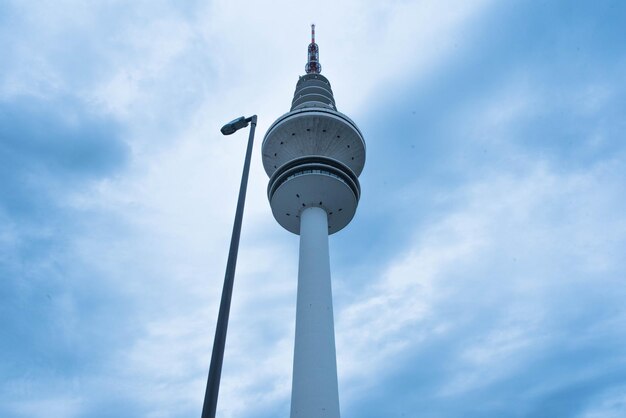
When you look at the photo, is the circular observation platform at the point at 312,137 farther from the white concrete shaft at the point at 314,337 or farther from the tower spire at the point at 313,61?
the tower spire at the point at 313,61

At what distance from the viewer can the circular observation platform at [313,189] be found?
3578 centimetres

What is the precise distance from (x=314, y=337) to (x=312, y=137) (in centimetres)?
1789

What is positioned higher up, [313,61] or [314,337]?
[313,61]

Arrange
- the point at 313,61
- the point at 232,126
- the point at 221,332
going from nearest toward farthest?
1. the point at 221,332
2. the point at 232,126
3. the point at 313,61

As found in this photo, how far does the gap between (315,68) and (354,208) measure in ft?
69.9

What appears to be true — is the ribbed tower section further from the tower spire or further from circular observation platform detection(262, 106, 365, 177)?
the tower spire

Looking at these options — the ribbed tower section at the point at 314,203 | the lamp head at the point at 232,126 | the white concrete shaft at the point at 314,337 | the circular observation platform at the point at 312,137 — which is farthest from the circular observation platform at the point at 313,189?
the lamp head at the point at 232,126

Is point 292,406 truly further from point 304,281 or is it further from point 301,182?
point 301,182

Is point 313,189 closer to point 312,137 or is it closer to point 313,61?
point 312,137

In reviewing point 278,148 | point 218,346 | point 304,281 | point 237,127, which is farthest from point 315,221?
point 218,346

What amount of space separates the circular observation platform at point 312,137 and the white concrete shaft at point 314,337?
25.5 ft

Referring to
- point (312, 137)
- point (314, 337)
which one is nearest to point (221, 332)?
point (314, 337)

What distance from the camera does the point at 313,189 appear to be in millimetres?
35844

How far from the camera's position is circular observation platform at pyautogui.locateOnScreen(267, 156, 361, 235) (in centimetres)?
3578
